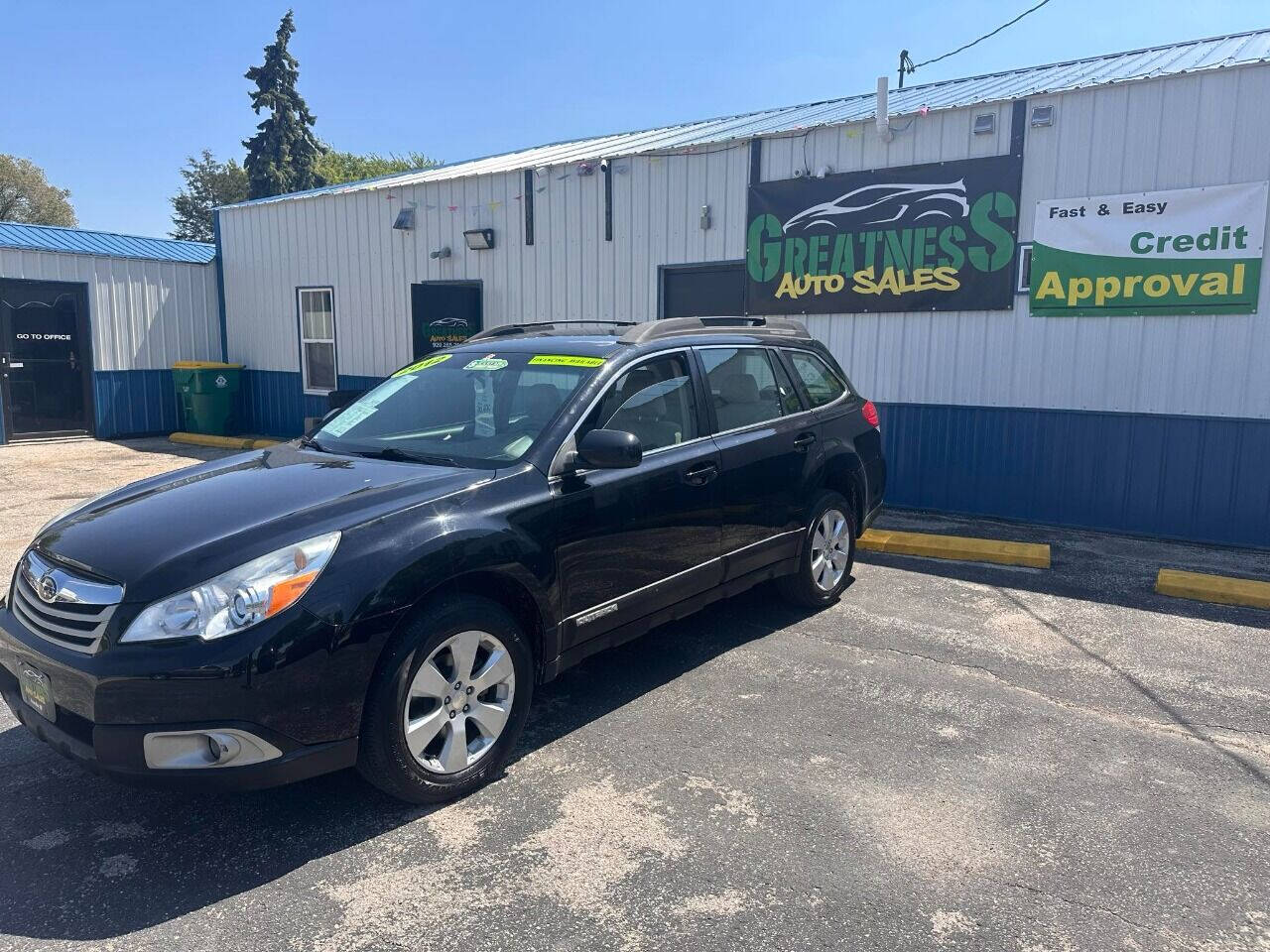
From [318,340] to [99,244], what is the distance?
4.13 metres

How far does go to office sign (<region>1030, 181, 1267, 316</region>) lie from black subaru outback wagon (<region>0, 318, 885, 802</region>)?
4.33 metres

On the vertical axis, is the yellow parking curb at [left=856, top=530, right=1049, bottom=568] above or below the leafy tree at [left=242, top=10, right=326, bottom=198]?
below

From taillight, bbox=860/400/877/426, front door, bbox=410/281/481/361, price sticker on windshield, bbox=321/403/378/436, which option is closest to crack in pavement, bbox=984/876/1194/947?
price sticker on windshield, bbox=321/403/378/436

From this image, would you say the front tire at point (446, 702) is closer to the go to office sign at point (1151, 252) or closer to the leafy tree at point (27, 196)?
the go to office sign at point (1151, 252)

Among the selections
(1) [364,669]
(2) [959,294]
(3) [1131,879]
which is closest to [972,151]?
(2) [959,294]

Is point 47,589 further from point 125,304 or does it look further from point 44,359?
point 125,304

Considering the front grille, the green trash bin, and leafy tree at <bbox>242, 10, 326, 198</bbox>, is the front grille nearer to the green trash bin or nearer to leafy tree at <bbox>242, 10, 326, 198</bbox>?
the green trash bin

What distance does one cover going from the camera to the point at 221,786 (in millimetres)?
2855

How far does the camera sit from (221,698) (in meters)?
2.80

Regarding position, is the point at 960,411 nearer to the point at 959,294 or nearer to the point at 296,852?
the point at 959,294

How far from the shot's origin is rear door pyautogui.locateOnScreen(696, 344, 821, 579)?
15.6 ft

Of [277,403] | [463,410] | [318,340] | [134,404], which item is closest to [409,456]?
[463,410]

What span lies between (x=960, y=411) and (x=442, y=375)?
18.9ft

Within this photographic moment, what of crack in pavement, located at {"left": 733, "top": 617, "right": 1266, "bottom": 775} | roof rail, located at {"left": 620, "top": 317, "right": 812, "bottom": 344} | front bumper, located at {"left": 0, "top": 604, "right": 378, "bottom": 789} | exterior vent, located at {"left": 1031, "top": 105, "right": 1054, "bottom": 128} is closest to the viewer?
front bumper, located at {"left": 0, "top": 604, "right": 378, "bottom": 789}
